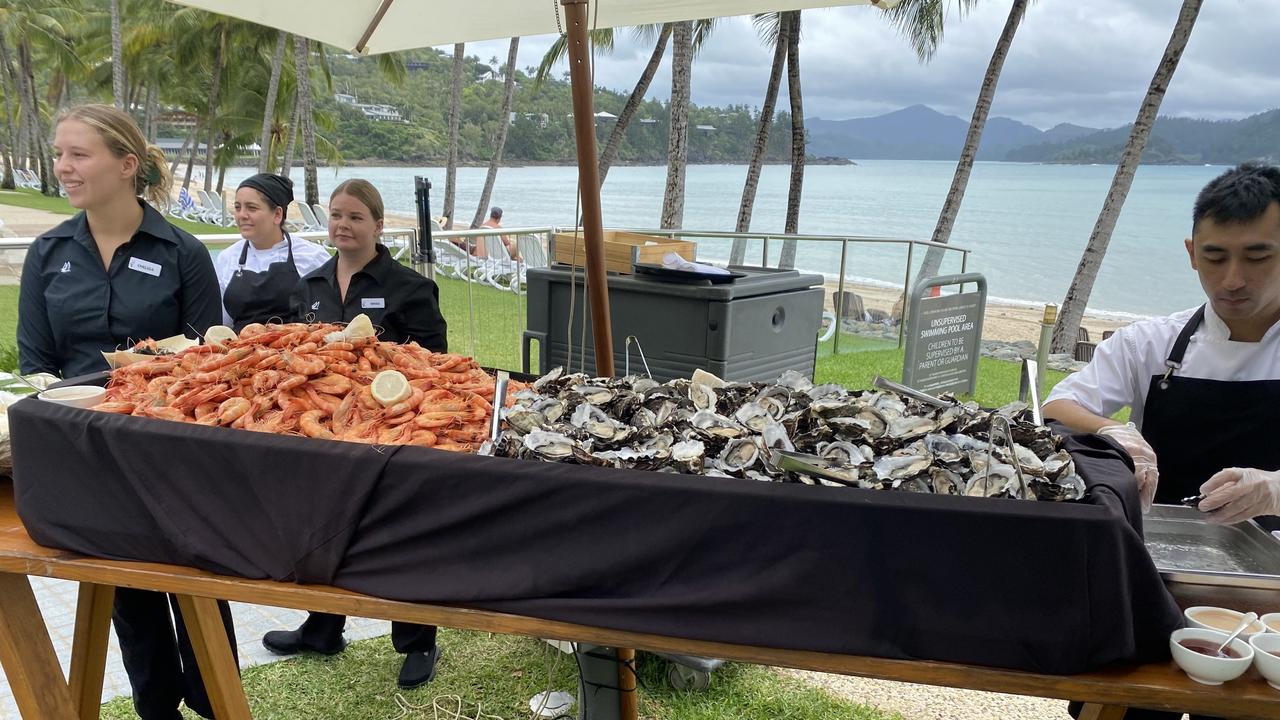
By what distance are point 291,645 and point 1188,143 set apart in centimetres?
14315

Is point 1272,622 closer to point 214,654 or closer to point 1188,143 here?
point 214,654

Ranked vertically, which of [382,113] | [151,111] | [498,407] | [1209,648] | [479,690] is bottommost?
[479,690]

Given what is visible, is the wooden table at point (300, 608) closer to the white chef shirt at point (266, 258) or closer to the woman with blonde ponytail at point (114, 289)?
the woman with blonde ponytail at point (114, 289)

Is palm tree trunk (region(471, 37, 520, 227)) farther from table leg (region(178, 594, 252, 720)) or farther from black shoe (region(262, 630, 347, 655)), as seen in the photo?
table leg (region(178, 594, 252, 720))

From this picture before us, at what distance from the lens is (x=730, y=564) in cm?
157

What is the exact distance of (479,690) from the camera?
125 inches

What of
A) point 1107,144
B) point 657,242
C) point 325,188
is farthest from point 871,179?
point 657,242

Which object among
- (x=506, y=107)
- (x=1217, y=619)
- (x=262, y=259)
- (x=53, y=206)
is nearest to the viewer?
(x=1217, y=619)

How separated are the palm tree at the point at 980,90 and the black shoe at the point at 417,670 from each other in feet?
23.5

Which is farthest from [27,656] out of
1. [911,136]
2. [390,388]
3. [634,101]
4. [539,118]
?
[911,136]

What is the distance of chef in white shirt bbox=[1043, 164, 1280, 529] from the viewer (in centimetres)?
206

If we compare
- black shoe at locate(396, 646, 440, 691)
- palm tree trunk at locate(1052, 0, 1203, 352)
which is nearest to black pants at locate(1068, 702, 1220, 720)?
black shoe at locate(396, 646, 440, 691)

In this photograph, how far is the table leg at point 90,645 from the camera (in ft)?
7.76

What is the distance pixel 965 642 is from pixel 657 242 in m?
3.72
